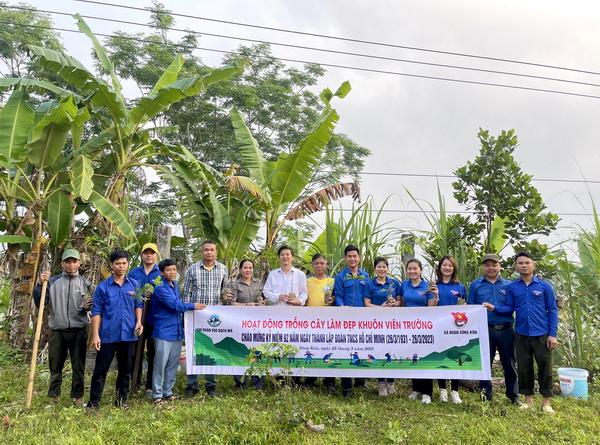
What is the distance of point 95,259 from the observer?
6.66 metres

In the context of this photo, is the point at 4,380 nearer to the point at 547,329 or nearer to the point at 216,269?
the point at 216,269

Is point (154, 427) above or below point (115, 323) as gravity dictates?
below

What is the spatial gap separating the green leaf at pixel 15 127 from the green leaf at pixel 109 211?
1.06 meters

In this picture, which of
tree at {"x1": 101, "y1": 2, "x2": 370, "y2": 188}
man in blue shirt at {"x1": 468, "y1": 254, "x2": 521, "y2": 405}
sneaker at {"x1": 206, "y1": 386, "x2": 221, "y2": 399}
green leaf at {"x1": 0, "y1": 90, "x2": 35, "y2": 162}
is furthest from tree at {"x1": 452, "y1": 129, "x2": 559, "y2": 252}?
tree at {"x1": 101, "y1": 2, "x2": 370, "y2": 188}

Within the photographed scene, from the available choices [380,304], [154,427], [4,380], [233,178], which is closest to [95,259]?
[4,380]

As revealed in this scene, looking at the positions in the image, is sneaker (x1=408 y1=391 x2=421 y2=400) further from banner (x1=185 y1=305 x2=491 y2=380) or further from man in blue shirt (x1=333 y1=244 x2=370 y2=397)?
man in blue shirt (x1=333 y1=244 x2=370 y2=397)

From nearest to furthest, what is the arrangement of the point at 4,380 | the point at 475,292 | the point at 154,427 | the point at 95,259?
the point at 154,427
the point at 475,292
the point at 4,380
the point at 95,259

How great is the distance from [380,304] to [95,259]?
417cm

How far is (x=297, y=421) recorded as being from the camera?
3.69m

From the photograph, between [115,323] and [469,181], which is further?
[469,181]

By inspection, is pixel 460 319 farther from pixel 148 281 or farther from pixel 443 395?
pixel 148 281

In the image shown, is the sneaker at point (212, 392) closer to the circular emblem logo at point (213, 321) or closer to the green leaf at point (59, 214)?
the circular emblem logo at point (213, 321)

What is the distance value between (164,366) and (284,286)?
57.7 inches

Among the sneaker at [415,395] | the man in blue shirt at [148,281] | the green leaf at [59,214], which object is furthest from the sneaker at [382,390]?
the green leaf at [59,214]
